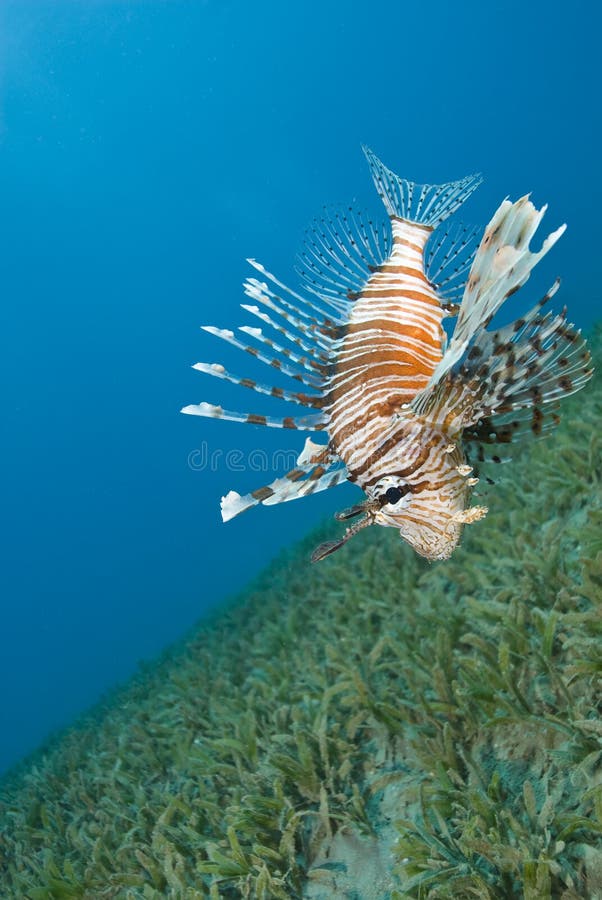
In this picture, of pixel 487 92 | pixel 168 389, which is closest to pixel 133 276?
pixel 168 389

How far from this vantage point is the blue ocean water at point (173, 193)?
5912cm

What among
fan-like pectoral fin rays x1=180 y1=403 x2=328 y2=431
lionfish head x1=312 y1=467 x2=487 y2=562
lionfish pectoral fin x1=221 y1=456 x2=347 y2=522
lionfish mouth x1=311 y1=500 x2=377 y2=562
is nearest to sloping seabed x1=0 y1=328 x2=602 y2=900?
lionfish head x1=312 y1=467 x2=487 y2=562

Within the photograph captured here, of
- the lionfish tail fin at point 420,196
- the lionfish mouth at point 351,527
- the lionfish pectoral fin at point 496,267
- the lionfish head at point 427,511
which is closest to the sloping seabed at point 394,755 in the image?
the lionfish head at point 427,511

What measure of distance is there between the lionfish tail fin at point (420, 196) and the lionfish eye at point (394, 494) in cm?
168

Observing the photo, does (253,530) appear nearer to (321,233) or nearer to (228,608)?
(228,608)

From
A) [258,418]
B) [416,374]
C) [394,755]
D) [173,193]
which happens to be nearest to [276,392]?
[258,418]

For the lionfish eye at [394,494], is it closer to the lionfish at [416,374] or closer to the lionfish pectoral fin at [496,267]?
the lionfish at [416,374]

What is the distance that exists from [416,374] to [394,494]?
565 millimetres

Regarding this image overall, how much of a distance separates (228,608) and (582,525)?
260 inches

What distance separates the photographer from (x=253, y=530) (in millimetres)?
49031

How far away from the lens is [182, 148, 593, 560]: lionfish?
184 centimetres

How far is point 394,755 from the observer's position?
11.5ft

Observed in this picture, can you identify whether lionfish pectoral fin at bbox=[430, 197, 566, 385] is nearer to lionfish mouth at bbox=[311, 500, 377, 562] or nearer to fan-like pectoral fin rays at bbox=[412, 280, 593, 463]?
fan-like pectoral fin rays at bbox=[412, 280, 593, 463]

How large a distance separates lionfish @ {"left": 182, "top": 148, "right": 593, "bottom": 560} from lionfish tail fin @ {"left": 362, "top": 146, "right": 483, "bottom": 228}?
124 millimetres
